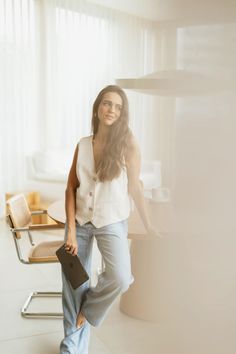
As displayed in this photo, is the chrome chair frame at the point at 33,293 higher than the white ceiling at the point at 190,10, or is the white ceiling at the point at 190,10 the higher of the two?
the white ceiling at the point at 190,10

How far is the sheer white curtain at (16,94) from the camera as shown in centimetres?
398

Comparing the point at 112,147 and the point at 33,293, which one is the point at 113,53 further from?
the point at 33,293

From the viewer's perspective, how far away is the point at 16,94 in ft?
13.4

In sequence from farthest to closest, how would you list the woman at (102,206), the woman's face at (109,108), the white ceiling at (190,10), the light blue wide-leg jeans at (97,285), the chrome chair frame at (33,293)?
the chrome chair frame at (33,293)
the light blue wide-leg jeans at (97,285)
the woman at (102,206)
the woman's face at (109,108)
the white ceiling at (190,10)

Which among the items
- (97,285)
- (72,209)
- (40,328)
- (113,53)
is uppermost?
(113,53)

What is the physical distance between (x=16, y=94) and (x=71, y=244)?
122 inches

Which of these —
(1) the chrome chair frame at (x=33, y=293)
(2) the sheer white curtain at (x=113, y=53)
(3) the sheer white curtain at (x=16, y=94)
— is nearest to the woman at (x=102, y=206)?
(2) the sheer white curtain at (x=113, y=53)

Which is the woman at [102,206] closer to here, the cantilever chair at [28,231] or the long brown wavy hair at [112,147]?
the long brown wavy hair at [112,147]

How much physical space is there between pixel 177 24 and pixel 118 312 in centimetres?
174

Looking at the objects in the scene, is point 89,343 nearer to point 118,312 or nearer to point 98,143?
point 118,312

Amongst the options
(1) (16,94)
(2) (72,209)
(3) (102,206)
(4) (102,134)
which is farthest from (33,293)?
(1) (16,94)

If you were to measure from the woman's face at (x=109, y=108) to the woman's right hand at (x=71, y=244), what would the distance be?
0.41 metres

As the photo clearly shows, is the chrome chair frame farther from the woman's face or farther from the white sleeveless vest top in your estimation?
the woman's face

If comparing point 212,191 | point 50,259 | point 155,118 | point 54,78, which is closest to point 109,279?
point 50,259
